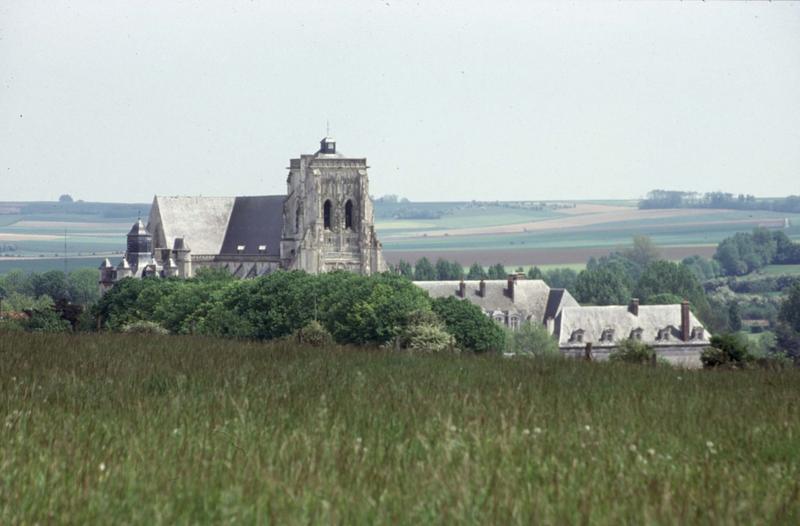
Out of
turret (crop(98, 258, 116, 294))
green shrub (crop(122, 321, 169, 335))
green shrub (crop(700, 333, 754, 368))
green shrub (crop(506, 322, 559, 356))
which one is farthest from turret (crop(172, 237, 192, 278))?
green shrub (crop(700, 333, 754, 368))

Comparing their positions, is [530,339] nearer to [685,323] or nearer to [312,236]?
[685,323]

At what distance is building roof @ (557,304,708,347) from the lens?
5979 inches

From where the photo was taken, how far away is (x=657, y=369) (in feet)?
89.5

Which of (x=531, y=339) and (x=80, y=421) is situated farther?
(x=531, y=339)

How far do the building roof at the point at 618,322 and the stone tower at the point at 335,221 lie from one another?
3647 centimetres

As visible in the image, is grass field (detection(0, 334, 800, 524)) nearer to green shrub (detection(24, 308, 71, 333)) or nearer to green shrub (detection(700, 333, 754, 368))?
green shrub (detection(700, 333, 754, 368))

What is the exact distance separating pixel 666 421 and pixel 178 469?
5769mm

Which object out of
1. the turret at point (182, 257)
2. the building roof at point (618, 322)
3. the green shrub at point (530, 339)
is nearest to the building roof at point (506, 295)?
the building roof at point (618, 322)

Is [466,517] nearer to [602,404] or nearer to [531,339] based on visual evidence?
[602,404]

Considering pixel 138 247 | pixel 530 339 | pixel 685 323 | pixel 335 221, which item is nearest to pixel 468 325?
pixel 530 339

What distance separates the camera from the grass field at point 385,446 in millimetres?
14383

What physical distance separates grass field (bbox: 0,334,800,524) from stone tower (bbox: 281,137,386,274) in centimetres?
16187

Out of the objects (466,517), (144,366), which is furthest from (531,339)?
(466,517)

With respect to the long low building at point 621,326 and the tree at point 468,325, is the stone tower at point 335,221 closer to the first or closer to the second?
the long low building at point 621,326
